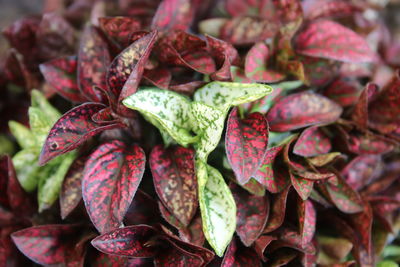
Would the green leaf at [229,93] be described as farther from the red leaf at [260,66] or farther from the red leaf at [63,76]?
the red leaf at [63,76]

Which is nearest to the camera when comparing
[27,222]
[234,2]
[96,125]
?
[96,125]

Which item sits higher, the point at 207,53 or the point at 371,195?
the point at 207,53

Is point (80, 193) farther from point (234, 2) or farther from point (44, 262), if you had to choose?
point (234, 2)

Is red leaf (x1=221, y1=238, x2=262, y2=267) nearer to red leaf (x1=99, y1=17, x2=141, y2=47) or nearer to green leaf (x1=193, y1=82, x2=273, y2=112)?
green leaf (x1=193, y1=82, x2=273, y2=112)

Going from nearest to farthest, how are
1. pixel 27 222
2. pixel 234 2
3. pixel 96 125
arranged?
1. pixel 96 125
2. pixel 27 222
3. pixel 234 2

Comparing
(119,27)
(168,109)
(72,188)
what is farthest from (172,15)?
(72,188)

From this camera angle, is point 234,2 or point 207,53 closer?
point 207,53

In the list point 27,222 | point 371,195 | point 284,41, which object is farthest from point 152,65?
point 371,195

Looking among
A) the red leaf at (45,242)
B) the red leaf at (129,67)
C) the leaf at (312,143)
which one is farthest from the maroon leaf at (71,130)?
the leaf at (312,143)

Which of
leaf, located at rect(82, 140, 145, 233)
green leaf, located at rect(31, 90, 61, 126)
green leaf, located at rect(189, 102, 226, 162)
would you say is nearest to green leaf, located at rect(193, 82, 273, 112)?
green leaf, located at rect(189, 102, 226, 162)
